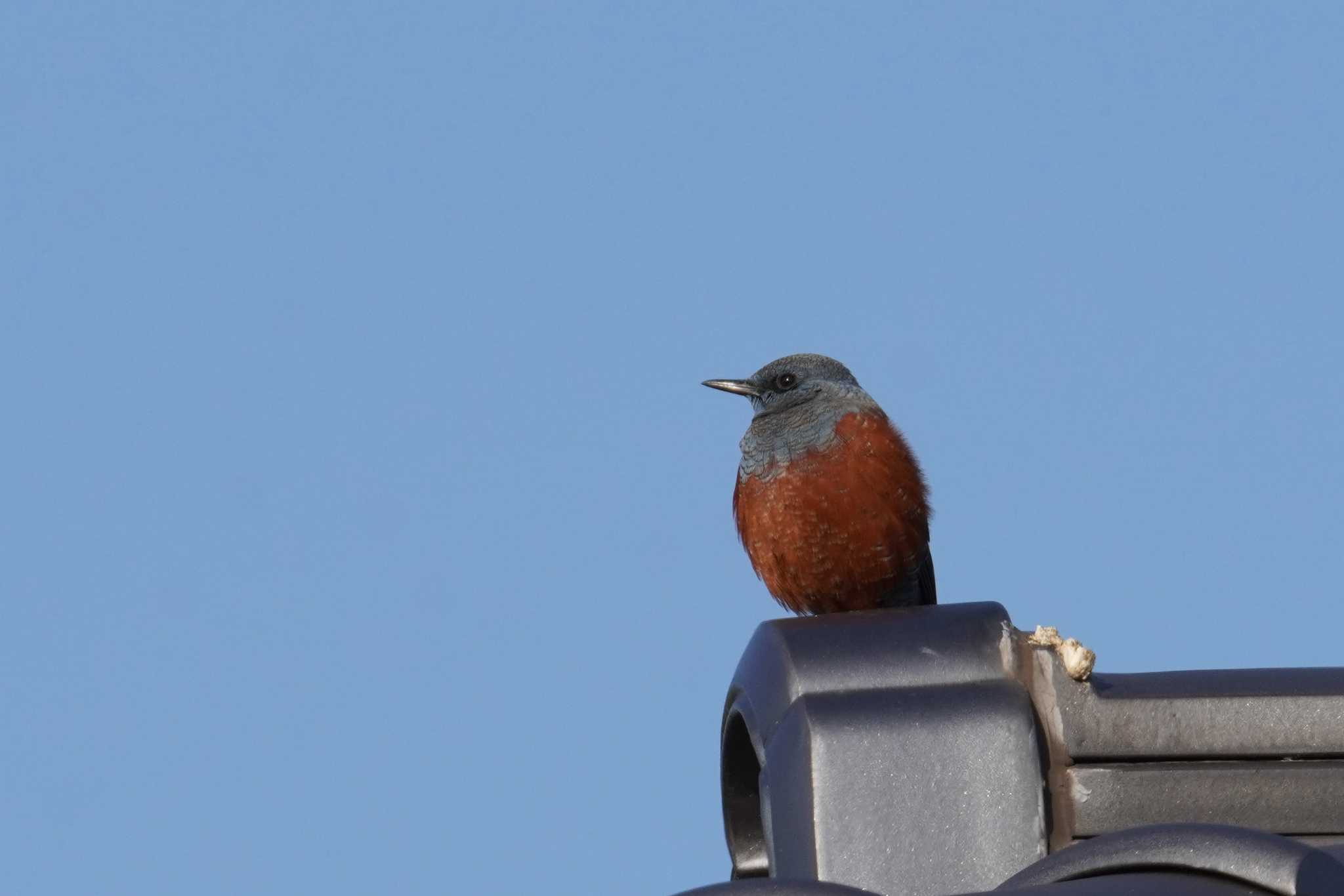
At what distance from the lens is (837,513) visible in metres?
9.88

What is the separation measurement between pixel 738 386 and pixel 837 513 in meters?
2.01

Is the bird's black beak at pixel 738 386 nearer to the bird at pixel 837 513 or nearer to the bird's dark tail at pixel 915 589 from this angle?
the bird at pixel 837 513

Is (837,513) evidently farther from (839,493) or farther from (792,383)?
(792,383)

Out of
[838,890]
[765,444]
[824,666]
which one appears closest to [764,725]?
[824,666]

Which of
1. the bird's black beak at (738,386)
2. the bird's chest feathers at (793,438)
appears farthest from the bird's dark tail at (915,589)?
the bird's black beak at (738,386)

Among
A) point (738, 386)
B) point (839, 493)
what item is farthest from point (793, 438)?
point (738, 386)

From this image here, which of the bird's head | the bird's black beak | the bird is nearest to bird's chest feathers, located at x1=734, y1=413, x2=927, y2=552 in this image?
the bird

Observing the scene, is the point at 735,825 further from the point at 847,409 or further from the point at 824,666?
the point at 847,409

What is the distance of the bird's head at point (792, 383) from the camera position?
11.2 metres

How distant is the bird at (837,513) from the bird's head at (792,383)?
0.50 meters

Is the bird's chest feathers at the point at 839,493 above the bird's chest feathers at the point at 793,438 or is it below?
below

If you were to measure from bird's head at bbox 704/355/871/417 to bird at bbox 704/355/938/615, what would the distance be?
1.64ft

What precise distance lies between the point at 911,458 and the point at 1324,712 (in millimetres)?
4886

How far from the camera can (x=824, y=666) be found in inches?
221
